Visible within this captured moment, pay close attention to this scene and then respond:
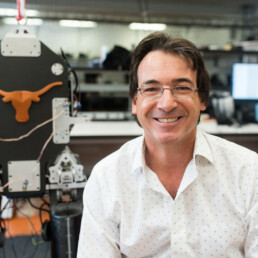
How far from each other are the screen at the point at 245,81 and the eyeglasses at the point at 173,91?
7.50 ft

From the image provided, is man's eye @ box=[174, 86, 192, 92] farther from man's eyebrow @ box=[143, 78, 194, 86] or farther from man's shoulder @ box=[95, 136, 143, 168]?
man's shoulder @ box=[95, 136, 143, 168]

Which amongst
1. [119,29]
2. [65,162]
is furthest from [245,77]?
[119,29]

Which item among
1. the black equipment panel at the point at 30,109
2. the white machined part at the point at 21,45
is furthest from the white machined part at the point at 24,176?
the white machined part at the point at 21,45

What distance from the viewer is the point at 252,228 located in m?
1.04

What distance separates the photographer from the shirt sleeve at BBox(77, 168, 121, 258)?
113 centimetres

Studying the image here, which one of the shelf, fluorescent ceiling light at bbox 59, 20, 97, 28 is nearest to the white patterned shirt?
the shelf

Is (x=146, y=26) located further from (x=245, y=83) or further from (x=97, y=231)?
(x=97, y=231)

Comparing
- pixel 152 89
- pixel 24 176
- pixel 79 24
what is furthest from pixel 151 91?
pixel 79 24

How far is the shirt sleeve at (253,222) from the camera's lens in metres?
1.04

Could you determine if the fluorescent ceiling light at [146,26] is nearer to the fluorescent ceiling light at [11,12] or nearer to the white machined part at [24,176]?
the fluorescent ceiling light at [11,12]

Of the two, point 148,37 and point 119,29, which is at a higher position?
point 119,29

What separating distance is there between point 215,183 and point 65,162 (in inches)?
34.2

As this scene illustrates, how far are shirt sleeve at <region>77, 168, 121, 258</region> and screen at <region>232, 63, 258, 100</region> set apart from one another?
95.5 inches

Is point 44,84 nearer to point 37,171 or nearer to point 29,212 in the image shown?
point 37,171
